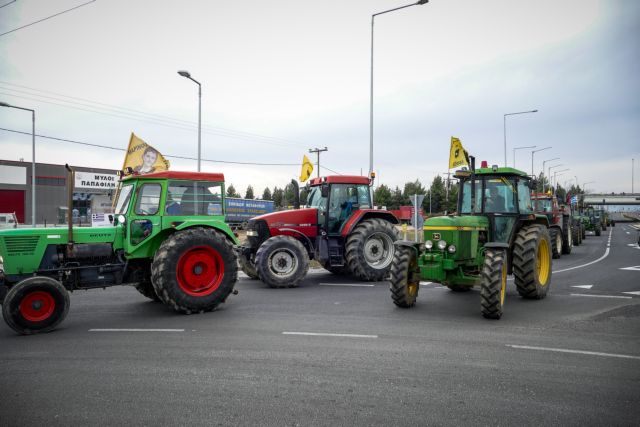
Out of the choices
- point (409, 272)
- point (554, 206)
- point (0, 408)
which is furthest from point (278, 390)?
point (554, 206)

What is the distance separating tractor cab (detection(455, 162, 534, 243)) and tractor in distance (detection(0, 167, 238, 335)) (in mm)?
4717

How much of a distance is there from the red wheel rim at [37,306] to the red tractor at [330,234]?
189 inches

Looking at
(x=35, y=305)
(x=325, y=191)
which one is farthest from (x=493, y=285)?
(x=35, y=305)

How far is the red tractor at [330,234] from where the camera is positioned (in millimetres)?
10680

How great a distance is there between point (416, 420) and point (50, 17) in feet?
37.5

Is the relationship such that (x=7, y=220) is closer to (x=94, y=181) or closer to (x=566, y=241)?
(x=94, y=181)

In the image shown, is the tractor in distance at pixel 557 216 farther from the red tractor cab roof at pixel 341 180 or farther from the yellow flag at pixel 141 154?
the yellow flag at pixel 141 154

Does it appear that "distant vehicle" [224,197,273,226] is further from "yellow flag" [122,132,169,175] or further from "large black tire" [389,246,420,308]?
"large black tire" [389,246,420,308]

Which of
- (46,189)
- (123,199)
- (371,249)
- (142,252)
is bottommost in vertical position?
(371,249)

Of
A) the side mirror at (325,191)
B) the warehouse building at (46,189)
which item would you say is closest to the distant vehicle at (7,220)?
the warehouse building at (46,189)

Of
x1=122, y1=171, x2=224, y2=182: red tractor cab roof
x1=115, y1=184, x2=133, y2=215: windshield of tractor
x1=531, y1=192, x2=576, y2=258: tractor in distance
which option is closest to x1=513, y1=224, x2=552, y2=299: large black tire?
x1=122, y1=171, x2=224, y2=182: red tractor cab roof

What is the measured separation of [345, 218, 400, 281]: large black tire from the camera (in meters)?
11.2

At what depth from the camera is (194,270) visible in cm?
780

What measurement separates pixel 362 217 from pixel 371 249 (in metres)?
0.85
